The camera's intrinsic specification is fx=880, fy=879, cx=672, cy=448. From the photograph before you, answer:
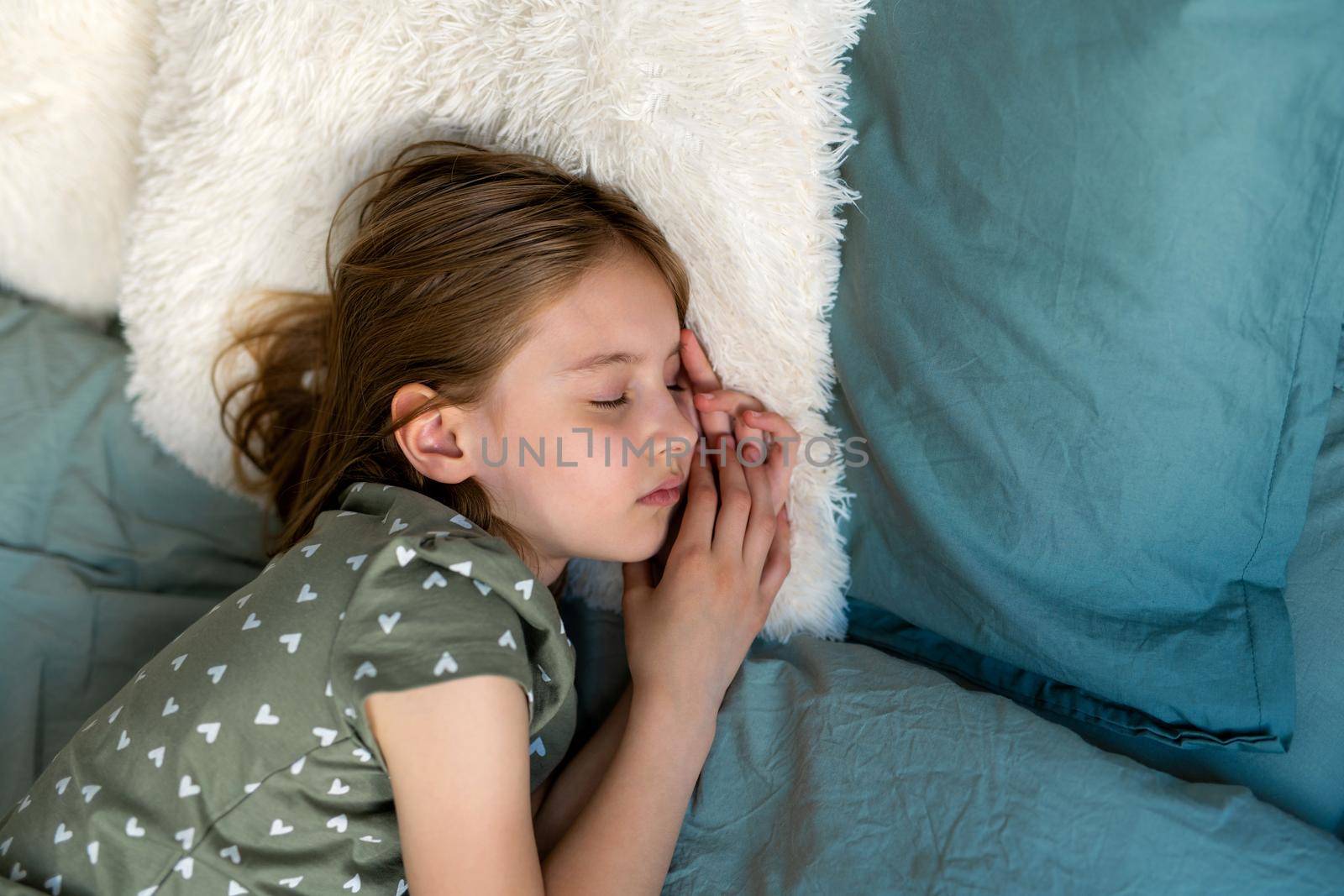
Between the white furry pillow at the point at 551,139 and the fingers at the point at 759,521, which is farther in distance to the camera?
the fingers at the point at 759,521

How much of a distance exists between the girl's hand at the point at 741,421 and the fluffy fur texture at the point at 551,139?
0.05 feet

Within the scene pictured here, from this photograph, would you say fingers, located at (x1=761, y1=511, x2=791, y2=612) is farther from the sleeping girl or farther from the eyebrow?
the eyebrow

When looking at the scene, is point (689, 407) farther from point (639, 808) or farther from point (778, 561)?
point (639, 808)

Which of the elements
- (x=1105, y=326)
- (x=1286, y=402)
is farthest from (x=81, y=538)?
(x=1286, y=402)

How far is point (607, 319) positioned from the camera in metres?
0.97

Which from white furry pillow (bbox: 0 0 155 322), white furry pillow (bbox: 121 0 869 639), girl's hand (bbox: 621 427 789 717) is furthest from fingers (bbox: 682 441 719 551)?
white furry pillow (bbox: 0 0 155 322)

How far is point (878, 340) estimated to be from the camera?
0.91m

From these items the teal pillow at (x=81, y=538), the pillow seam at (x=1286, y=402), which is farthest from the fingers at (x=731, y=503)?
the teal pillow at (x=81, y=538)

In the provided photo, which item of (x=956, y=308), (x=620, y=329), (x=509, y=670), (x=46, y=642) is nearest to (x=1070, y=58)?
(x=956, y=308)

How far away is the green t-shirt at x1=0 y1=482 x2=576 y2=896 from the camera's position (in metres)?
0.80

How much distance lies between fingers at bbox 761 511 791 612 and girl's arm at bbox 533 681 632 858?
0.69ft

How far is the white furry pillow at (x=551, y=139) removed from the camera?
2.88 feet

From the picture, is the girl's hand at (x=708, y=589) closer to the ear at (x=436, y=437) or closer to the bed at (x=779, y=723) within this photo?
the bed at (x=779, y=723)

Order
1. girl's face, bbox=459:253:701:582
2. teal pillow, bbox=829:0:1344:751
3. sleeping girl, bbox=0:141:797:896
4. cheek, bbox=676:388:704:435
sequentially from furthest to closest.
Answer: cheek, bbox=676:388:704:435
girl's face, bbox=459:253:701:582
sleeping girl, bbox=0:141:797:896
teal pillow, bbox=829:0:1344:751
